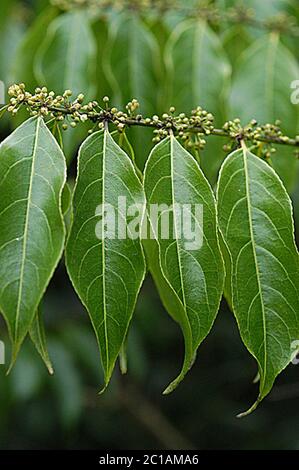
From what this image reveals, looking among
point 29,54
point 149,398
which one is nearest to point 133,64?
point 29,54

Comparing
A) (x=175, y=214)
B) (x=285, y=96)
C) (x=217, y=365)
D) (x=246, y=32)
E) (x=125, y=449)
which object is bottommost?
(x=125, y=449)

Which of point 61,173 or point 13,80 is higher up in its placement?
point 13,80

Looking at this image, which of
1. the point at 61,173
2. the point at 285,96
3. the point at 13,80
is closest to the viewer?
the point at 61,173

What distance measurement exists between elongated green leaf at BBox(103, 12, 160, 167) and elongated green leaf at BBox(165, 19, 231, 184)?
0.17 ft

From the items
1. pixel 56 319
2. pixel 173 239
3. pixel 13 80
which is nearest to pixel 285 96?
pixel 13 80

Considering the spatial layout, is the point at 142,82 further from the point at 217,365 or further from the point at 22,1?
the point at 217,365

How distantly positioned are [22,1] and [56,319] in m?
1.57

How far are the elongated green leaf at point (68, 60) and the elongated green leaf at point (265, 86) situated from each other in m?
0.43

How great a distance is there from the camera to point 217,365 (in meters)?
4.28

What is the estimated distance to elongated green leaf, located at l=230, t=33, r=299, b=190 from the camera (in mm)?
2148

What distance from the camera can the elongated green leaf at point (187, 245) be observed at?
1320 mm

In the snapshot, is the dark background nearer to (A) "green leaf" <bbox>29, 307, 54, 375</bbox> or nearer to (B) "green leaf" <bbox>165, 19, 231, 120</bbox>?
(B) "green leaf" <bbox>165, 19, 231, 120</bbox>
